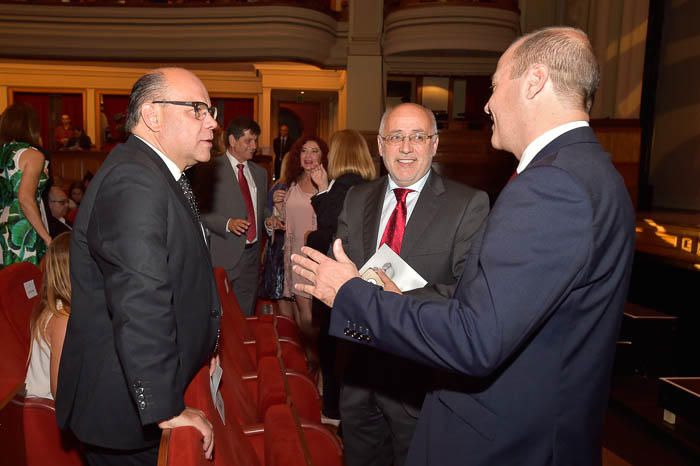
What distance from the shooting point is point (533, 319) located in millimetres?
903

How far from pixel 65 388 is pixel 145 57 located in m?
10.1

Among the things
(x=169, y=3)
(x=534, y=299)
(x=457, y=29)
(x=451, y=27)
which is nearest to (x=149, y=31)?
(x=169, y=3)

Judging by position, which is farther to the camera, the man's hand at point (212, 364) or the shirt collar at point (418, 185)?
the shirt collar at point (418, 185)

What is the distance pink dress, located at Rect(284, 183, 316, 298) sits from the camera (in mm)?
3469

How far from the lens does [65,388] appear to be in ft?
4.52

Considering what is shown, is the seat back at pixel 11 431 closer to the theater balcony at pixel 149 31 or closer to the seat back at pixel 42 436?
the seat back at pixel 42 436

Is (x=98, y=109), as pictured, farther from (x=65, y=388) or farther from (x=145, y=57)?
(x=65, y=388)

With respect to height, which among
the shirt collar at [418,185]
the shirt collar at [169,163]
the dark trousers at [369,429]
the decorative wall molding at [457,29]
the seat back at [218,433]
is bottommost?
the dark trousers at [369,429]

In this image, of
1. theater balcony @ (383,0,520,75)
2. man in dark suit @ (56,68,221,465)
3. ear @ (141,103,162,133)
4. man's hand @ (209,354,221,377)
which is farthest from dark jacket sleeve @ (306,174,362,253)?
theater balcony @ (383,0,520,75)

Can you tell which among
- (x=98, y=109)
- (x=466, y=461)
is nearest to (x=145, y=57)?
(x=98, y=109)

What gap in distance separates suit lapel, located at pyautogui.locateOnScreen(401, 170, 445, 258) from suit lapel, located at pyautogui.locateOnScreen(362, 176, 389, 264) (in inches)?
4.9

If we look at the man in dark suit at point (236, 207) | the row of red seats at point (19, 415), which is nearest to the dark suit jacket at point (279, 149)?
the man in dark suit at point (236, 207)

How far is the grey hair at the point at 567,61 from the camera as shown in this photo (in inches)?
39.4

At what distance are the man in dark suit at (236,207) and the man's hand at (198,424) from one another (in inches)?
82.8
